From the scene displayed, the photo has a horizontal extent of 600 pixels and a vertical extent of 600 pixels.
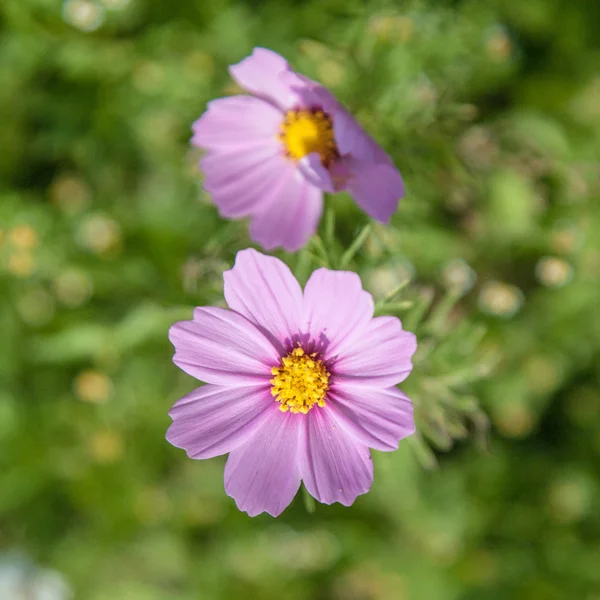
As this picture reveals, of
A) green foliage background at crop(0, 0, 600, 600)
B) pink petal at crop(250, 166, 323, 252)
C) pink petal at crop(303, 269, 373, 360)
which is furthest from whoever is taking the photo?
green foliage background at crop(0, 0, 600, 600)

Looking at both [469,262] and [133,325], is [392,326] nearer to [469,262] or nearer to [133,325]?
[133,325]

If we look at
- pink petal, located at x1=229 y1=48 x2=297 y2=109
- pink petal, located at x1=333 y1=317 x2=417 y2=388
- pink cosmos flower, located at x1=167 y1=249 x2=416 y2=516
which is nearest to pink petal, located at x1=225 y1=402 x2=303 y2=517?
pink cosmos flower, located at x1=167 y1=249 x2=416 y2=516

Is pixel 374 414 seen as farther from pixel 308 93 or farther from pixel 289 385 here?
pixel 308 93

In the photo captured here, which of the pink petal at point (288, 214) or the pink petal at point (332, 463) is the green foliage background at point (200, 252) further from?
the pink petal at point (332, 463)

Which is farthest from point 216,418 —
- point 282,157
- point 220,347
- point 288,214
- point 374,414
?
point 282,157

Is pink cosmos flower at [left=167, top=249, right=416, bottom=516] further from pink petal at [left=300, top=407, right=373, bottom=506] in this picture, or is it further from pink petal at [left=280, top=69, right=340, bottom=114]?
pink petal at [left=280, top=69, right=340, bottom=114]
